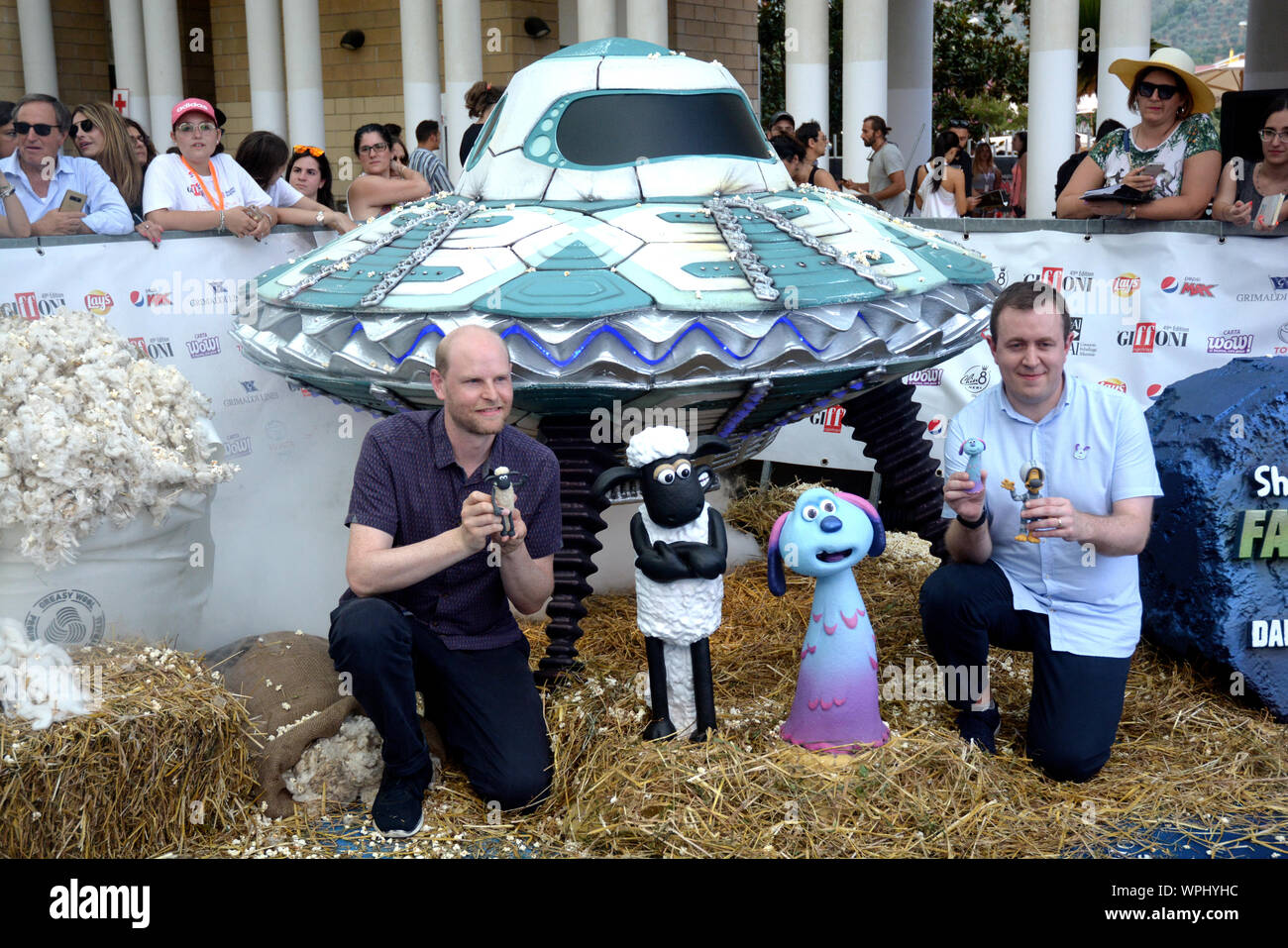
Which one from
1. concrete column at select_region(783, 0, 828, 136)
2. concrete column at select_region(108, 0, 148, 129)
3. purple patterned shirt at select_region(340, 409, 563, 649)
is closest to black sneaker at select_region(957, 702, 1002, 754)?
purple patterned shirt at select_region(340, 409, 563, 649)

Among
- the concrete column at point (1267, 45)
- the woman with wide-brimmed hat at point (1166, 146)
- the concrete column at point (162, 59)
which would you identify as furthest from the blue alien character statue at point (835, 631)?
the concrete column at point (162, 59)

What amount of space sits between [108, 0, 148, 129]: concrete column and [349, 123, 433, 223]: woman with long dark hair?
474 inches

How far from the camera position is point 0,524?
3322 mm

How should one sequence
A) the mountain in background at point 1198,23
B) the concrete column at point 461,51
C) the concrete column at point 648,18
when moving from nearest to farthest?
the concrete column at point 648,18 < the concrete column at point 461,51 < the mountain in background at point 1198,23

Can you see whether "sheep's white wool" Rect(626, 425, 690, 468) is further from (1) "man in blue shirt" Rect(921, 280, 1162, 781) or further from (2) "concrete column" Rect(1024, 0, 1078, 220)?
(2) "concrete column" Rect(1024, 0, 1078, 220)

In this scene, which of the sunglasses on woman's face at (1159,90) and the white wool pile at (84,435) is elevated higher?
the sunglasses on woman's face at (1159,90)

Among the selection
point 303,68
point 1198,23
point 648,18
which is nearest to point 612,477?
point 648,18

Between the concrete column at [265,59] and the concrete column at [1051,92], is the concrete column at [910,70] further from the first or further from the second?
the concrete column at [265,59]

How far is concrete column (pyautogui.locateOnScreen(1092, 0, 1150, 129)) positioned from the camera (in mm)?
9172

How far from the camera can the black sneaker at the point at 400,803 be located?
3.18 metres

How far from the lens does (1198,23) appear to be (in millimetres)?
146000

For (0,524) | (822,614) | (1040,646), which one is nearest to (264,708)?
(0,524)

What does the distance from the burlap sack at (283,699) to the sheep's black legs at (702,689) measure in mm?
762

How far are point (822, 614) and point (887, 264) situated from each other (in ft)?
4.02
